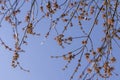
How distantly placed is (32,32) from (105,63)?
1.40m

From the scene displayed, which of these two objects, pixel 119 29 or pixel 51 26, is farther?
pixel 51 26

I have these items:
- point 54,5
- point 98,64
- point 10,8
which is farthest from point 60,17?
point 98,64

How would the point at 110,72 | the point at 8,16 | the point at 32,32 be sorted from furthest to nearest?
the point at 8,16
the point at 32,32
the point at 110,72

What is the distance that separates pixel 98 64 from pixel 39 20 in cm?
136

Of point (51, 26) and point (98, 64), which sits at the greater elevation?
point (51, 26)

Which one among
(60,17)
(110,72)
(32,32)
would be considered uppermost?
(60,17)

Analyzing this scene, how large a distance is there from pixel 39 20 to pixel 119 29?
1.42 meters

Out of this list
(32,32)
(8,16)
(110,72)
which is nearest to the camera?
(110,72)

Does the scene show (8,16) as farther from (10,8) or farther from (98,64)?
(98,64)

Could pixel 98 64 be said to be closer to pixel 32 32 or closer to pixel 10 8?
pixel 32 32

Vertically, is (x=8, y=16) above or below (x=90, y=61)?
above

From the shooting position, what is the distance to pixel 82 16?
6629mm

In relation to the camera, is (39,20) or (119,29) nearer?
(119,29)

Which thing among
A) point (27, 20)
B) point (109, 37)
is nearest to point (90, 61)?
point (109, 37)
